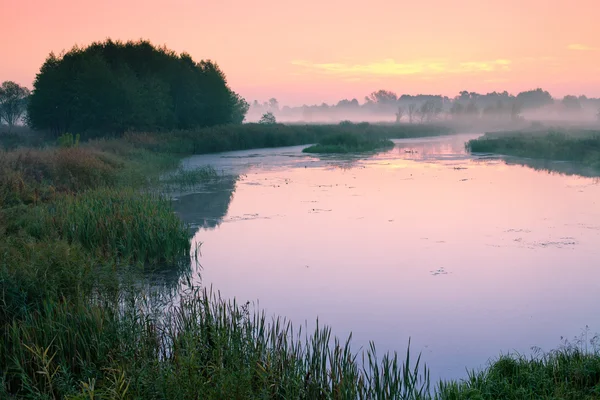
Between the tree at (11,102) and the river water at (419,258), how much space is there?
6992 cm

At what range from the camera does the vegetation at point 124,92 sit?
128 feet

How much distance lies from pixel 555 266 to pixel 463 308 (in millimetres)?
3047

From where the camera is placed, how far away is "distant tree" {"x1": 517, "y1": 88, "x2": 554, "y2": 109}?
17632 centimetres

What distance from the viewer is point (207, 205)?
54.6 feet

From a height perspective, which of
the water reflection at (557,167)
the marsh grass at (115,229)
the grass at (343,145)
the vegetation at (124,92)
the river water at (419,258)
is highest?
the vegetation at (124,92)

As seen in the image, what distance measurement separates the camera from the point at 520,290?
27.9ft

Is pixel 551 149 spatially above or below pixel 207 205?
above

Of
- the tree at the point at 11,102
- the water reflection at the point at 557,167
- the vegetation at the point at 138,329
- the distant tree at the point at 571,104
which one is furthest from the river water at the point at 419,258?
the distant tree at the point at 571,104

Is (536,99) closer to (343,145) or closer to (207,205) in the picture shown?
(343,145)

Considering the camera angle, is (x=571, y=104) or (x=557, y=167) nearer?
(x=557, y=167)

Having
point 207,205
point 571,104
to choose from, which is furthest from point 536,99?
point 207,205

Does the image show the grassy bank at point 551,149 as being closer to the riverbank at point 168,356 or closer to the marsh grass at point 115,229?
the marsh grass at point 115,229

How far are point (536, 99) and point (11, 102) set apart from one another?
158 metres

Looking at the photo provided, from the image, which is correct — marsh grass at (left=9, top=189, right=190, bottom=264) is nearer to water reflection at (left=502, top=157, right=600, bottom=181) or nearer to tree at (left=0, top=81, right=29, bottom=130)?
water reflection at (left=502, top=157, right=600, bottom=181)
